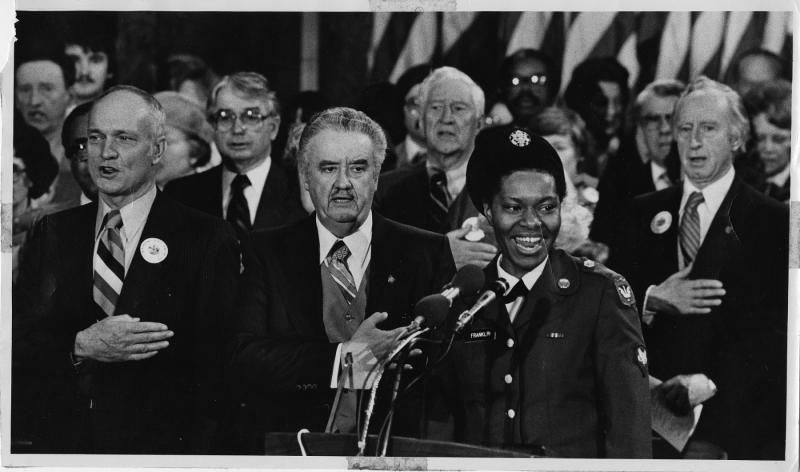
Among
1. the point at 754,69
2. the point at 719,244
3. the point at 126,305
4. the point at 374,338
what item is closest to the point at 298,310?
the point at 374,338

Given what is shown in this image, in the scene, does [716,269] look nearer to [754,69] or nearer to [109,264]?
[754,69]

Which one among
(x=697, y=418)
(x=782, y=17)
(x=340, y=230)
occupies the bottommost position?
(x=697, y=418)

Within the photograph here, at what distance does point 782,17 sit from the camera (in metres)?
5.06

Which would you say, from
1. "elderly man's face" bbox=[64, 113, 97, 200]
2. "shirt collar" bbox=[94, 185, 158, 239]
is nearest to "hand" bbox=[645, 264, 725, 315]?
"shirt collar" bbox=[94, 185, 158, 239]

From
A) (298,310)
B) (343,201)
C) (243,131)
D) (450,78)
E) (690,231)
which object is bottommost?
(298,310)

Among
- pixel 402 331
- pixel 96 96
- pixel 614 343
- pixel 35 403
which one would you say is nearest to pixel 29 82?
pixel 96 96

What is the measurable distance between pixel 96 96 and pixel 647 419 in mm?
2813

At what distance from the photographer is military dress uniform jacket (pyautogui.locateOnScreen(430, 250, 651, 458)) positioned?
483 cm

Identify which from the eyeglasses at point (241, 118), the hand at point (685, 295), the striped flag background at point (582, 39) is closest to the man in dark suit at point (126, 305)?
the eyeglasses at point (241, 118)

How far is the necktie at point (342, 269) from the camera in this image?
4977mm

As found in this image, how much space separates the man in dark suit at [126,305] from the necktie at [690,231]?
6.59 feet

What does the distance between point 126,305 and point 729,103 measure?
111 inches

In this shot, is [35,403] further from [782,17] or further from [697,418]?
[782,17]

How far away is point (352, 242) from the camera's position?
5.00 metres
